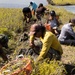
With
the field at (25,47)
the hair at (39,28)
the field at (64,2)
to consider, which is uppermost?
the hair at (39,28)

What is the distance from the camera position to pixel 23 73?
5.21 metres

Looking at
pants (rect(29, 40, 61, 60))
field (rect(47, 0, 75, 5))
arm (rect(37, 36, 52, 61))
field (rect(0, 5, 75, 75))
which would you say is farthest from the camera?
field (rect(47, 0, 75, 5))

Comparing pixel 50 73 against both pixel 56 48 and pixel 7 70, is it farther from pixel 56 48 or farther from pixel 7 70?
pixel 56 48

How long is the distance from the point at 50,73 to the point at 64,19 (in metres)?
10.7

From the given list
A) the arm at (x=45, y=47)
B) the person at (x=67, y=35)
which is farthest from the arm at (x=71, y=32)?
the arm at (x=45, y=47)

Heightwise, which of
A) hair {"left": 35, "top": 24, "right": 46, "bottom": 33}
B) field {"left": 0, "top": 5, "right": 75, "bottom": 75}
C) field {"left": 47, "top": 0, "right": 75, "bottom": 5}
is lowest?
field {"left": 47, "top": 0, "right": 75, "bottom": 5}

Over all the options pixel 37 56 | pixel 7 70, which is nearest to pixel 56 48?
pixel 37 56

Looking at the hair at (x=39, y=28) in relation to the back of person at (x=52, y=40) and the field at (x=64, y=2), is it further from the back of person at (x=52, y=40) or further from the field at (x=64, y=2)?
the field at (x=64, y=2)

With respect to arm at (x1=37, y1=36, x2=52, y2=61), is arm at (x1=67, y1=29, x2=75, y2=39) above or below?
below

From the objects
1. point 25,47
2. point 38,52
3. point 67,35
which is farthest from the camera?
point 67,35

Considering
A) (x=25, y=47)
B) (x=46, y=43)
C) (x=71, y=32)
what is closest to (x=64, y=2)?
(x=71, y=32)

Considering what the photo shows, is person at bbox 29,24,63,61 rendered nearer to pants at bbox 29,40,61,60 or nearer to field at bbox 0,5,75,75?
pants at bbox 29,40,61,60

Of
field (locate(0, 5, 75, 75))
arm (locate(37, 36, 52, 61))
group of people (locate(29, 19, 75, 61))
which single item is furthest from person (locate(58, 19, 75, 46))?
arm (locate(37, 36, 52, 61))

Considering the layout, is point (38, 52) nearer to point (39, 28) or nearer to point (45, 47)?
point (45, 47)
